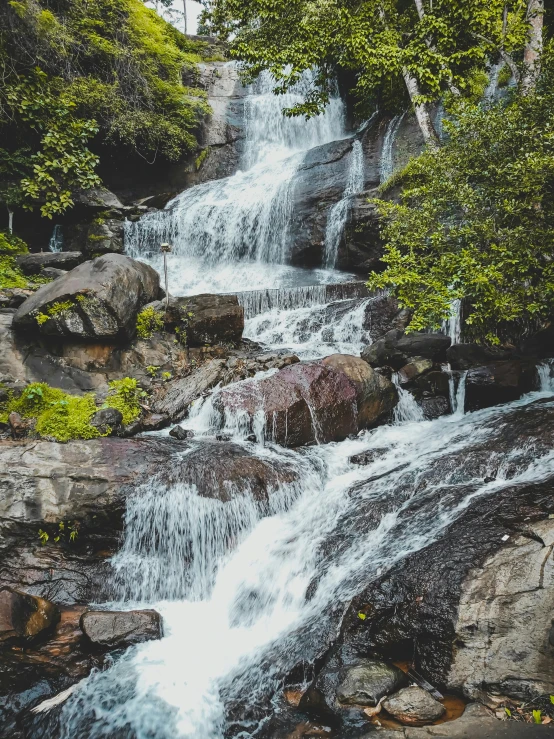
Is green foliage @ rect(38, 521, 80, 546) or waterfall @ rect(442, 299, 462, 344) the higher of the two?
waterfall @ rect(442, 299, 462, 344)

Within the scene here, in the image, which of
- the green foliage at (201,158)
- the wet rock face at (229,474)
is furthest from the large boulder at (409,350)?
the green foliage at (201,158)

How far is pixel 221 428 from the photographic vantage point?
8.26 metres

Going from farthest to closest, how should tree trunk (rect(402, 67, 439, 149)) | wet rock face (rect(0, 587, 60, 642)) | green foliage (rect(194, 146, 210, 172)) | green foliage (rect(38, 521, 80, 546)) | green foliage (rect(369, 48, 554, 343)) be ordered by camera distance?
green foliage (rect(194, 146, 210, 172))
tree trunk (rect(402, 67, 439, 149))
green foliage (rect(369, 48, 554, 343))
green foliage (rect(38, 521, 80, 546))
wet rock face (rect(0, 587, 60, 642))

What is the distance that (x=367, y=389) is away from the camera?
8594 mm

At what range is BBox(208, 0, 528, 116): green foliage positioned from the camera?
9992mm

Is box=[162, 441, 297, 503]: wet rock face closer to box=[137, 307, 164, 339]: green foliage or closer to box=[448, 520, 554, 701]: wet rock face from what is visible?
box=[448, 520, 554, 701]: wet rock face

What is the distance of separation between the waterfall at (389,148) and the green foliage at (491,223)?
29.0ft

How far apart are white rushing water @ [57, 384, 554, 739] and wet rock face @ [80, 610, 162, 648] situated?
0.45 ft

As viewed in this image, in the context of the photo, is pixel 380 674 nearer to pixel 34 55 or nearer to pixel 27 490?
pixel 27 490

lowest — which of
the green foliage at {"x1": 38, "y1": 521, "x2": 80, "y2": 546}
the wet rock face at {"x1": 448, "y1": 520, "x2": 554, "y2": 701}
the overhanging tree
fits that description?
the green foliage at {"x1": 38, "y1": 521, "x2": 80, "y2": 546}

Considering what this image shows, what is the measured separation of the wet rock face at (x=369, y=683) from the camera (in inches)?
136

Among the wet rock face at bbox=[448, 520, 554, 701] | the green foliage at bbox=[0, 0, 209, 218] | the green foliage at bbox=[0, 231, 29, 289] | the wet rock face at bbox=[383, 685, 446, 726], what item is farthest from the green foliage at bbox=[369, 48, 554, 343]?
the green foliage at bbox=[0, 0, 209, 218]

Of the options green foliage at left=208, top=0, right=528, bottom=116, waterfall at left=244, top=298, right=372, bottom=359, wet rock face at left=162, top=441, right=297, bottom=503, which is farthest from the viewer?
waterfall at left=244, top=298, right=372, bottom=359

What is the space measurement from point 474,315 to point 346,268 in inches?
355
